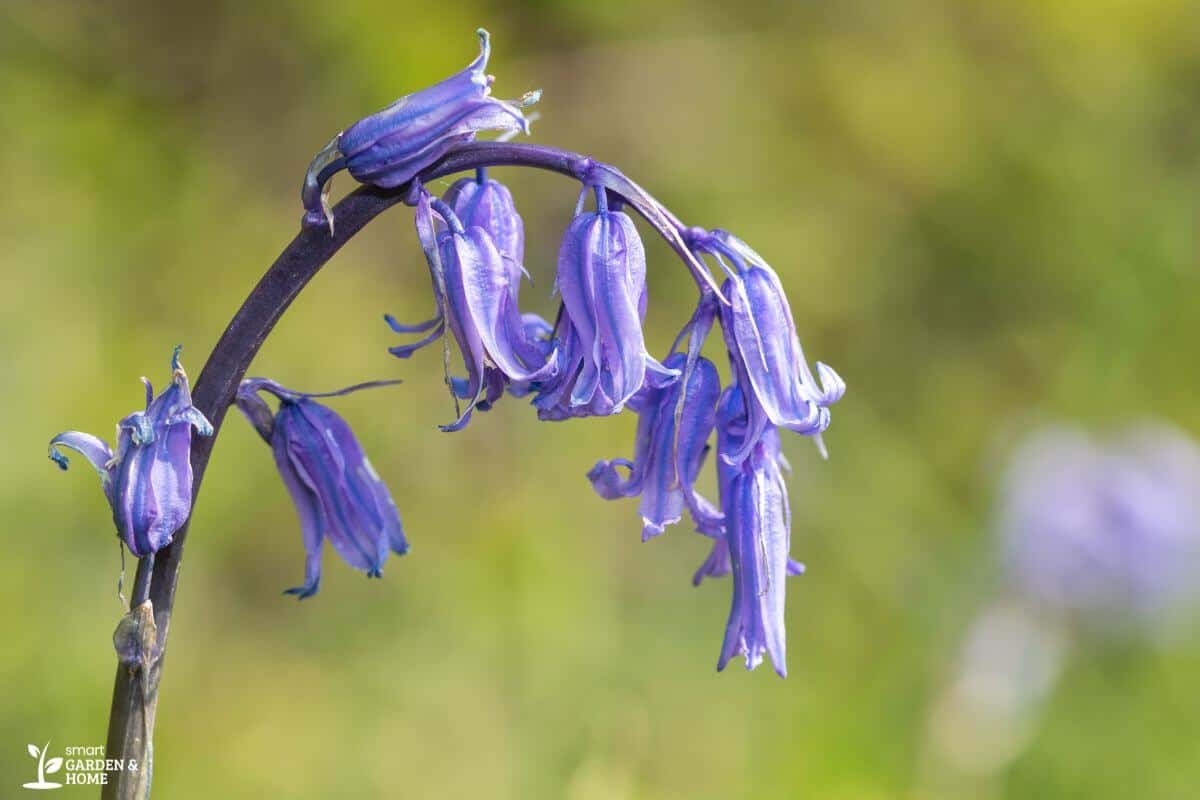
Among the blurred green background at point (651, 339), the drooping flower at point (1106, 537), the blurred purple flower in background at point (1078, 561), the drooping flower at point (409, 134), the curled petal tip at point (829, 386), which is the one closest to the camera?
the drooping flower at point (409, 134)

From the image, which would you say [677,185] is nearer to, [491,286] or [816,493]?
[816,493]

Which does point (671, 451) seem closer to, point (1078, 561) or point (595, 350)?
point (595, 350)

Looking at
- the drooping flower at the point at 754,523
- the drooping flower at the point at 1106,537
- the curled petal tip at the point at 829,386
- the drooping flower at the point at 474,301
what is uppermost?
the drooping flower at the point at 1106,537

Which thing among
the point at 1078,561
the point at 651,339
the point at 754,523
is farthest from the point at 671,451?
the point at 651,339

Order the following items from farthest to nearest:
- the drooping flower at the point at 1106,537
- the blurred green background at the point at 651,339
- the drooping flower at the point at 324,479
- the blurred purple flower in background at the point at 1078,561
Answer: the drooping flower at the point at 1106,537 → the blurred purple flower in background at the point at 1078,561 → the blurred green background at the point at 651,339 → the drooping flower at the point at 324,479

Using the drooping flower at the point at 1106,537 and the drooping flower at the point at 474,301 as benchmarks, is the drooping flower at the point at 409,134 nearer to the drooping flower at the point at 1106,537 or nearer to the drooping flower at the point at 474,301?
the drooping flower at the point at 474,301

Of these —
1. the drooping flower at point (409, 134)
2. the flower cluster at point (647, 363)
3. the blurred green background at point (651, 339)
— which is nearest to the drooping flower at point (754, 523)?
the flower cluster at point (647, 363)

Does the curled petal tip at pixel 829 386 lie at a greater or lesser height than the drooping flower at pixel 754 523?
greater

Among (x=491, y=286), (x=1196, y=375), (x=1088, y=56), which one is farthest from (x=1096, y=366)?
(x=491, y=286)
